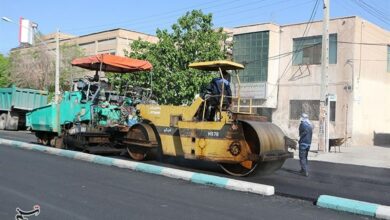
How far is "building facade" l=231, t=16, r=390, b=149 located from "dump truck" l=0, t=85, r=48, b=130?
13.2m

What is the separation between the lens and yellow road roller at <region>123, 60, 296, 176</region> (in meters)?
11.3

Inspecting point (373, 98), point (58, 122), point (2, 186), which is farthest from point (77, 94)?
point (373, 98)

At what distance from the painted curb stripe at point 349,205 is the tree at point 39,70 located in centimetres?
3985

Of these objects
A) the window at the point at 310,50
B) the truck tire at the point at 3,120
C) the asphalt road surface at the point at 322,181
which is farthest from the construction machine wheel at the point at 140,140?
the truck tire at the point at 3,120

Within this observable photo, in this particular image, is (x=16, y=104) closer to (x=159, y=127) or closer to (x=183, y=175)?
(x=159, y=127)

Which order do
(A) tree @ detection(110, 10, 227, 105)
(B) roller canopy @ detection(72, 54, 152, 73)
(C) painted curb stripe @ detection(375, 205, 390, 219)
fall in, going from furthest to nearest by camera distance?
(A) tree @ detection(110, 10, 227, 105)
(B) roller canopy @ detection(72, 54, 152, 73)
(C) painted curb stripe @ detection(375, 205, 390, 219)

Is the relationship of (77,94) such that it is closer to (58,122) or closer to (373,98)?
(58,122)

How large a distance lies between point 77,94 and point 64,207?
874 centimetres

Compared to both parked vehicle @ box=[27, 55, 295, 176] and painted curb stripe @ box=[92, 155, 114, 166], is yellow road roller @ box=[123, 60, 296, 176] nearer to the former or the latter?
parked vehicle @ box=[27, 55, 295, 176]

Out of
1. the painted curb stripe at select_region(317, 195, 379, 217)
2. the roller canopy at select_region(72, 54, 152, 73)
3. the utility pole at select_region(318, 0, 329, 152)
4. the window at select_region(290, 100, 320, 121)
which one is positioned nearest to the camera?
the painted curb stripe at select_region(317, 195, 379, 217)

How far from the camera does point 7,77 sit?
49.8m

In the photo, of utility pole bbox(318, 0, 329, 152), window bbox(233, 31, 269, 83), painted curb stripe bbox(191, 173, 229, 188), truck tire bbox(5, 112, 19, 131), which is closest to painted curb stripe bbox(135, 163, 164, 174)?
painted curb stripe bbox(191, 173, 229, 188)

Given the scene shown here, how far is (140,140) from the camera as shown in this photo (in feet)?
44.3

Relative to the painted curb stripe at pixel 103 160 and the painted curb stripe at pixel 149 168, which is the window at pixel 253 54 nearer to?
the painted curb stripe at pixel 103 160
